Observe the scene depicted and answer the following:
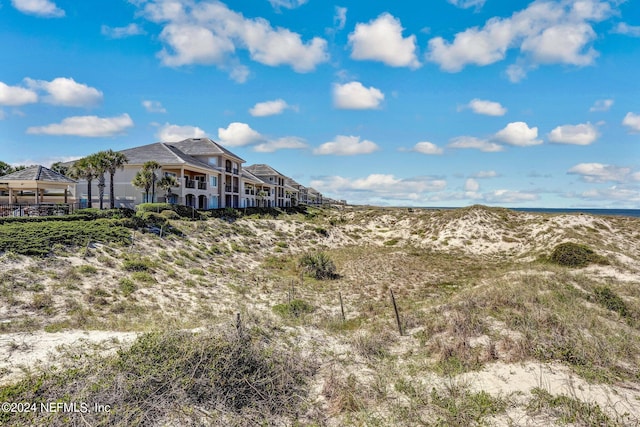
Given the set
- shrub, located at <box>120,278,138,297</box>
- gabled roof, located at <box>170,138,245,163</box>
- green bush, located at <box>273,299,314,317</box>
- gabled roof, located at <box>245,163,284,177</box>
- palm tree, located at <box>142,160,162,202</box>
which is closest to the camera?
green bush, located at <box>273,299,314,317</box>

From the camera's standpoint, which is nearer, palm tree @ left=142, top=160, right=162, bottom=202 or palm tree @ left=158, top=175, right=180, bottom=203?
palm tree @ left=142, top=160, right=162, bottom=202

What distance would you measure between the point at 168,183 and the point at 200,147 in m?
14.8

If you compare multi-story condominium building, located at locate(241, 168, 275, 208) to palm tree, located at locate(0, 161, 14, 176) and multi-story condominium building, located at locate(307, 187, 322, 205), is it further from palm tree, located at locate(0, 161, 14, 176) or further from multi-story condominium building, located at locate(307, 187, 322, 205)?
multi-story condominium building, located at locate(307, 187, 322, 205)

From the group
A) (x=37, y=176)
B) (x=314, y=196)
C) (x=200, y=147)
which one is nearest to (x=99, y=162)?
(x=37, y=176)

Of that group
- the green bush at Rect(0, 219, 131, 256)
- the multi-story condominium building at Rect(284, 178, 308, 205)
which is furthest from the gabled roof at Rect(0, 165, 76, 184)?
the multi-story condominium building at Rect(284, 178, 308, 205)

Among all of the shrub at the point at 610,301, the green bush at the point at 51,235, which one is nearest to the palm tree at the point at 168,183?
the green bush at the point at 51,235

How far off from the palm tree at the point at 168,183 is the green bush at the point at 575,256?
139ft

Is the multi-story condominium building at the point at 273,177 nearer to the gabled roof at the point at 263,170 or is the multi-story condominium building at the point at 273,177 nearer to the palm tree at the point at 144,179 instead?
the gabled roof at the point at 263,170

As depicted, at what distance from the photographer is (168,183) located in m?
39.1

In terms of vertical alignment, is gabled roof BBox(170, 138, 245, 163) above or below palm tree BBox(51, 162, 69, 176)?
above

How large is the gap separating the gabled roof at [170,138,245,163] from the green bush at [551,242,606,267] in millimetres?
44535

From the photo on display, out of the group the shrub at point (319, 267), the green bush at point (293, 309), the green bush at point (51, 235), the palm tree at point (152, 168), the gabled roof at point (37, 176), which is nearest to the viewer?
the green bush at point (293, 309)

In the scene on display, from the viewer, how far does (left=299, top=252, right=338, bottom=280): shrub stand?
2784cm

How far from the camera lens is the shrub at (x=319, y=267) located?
27.8 metres
